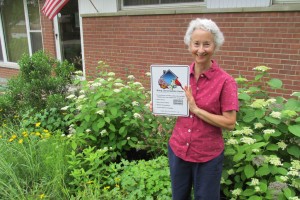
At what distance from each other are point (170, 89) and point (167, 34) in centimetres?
361

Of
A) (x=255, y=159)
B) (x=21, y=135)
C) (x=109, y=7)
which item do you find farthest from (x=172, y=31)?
(x=255, y=159)

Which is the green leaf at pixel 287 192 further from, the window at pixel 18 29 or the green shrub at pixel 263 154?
the window at pixel 18 29

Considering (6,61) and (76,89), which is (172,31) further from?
(6,61)

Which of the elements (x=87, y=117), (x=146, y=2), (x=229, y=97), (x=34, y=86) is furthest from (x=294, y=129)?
(x=146, y=2)

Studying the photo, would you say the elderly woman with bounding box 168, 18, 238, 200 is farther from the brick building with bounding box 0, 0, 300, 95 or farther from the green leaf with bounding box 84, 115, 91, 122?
the brick building with bounding box 0, 0, 300, 95

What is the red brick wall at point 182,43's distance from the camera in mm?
4273

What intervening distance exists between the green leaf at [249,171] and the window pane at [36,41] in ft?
25.5

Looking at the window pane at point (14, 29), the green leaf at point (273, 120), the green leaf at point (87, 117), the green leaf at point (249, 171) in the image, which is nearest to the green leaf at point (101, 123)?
the green leaf at point (87, 117)

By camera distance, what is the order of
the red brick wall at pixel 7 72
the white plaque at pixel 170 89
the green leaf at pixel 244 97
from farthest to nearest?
1. the red brick wall at pixel 7 72
2. the green leaf at pixel 244 97
3. the white plaque at pixel 170 89

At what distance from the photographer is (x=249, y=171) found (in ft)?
7.77

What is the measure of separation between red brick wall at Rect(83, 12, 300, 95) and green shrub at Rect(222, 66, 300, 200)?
1731 millimetres

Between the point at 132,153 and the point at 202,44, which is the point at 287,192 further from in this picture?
the point at 132,153

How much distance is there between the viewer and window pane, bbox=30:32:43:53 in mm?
8566

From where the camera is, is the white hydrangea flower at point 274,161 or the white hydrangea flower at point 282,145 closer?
the white hydrangea flower at point 274,161
